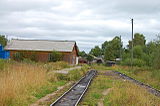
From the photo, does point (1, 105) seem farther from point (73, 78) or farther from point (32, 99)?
point (73, 78)

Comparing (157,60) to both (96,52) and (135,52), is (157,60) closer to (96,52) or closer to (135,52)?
(135,52)

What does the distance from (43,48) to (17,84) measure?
48700 millimetres

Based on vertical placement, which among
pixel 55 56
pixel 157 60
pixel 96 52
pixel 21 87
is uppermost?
pixel 96 52

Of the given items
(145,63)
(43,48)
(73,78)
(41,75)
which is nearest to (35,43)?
(43,48)

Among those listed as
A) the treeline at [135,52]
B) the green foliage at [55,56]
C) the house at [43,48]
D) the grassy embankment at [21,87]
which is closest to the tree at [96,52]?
the treeline at [135,52]

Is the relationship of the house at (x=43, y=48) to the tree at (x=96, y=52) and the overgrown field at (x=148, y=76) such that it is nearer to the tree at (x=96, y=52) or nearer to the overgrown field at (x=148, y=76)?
the overgrown field at (x=148, y=76)

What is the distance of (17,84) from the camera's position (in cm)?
1433

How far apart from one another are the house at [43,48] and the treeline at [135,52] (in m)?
13.8

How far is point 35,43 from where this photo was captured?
66.2 meters

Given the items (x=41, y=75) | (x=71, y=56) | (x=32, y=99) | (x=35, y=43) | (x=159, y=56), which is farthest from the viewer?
(x=35, y=43)

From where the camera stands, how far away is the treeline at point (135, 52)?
46531 millimetres

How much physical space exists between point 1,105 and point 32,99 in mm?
3343

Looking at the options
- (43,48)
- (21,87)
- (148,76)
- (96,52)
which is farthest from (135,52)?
(96,52)

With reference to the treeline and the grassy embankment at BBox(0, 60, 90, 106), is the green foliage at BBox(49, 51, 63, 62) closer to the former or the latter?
the treeline
